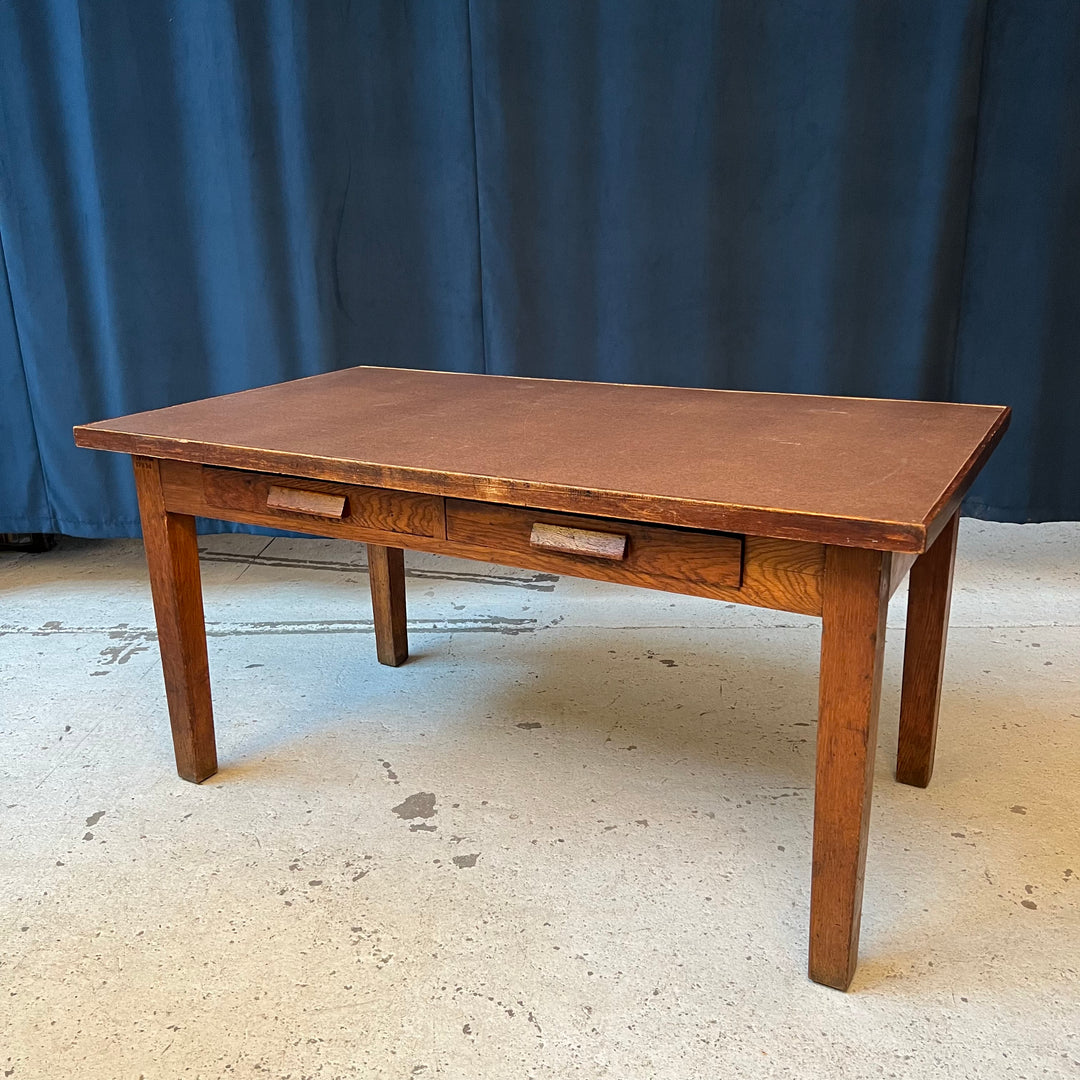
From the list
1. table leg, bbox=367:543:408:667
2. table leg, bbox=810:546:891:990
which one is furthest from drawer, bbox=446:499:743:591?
table leg, bbox=367:543:408:667

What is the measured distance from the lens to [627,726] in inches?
85.0

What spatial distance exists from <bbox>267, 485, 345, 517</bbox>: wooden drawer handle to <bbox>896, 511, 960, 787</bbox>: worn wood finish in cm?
97

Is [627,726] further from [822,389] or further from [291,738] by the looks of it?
[822,389]

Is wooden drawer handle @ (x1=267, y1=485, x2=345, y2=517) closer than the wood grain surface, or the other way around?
the wood grain surface

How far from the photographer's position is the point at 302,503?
163 cm

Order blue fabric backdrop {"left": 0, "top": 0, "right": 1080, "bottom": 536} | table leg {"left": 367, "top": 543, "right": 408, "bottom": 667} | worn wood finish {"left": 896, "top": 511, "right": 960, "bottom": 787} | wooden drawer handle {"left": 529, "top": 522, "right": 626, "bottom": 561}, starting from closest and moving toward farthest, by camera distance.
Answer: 1. wooden drawer handle {"left": 529, "top": 522, "right": 626, "bottom": 561}
2. worn wood finish {"left": 896, "top": 511, "right": 960, "bottom": 787}
3. table leg {"left": 367, "top": 543, "right": 408, "bottom": 667}
4. blue fabric backdrop {"left": 0, "top": 0, "right": 1080, "bottom": 536}

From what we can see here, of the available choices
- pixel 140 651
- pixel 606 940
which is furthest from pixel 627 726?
pixel 140 651

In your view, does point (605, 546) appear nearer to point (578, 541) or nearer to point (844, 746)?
point (578, 541)

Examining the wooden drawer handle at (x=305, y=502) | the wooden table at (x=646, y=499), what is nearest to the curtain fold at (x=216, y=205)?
the wooden table at (x=646, y=499)

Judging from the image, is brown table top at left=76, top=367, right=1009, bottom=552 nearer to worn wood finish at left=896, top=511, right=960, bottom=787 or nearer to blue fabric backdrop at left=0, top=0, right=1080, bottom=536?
worn wood finish at left=896, top=511, right=960, bottom=787

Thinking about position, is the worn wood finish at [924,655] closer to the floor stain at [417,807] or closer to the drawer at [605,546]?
the drawer at [605,546]

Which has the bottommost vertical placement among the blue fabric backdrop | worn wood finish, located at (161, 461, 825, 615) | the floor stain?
the floor stain

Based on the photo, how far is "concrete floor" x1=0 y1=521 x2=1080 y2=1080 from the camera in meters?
1.36

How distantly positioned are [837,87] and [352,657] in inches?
74.9
